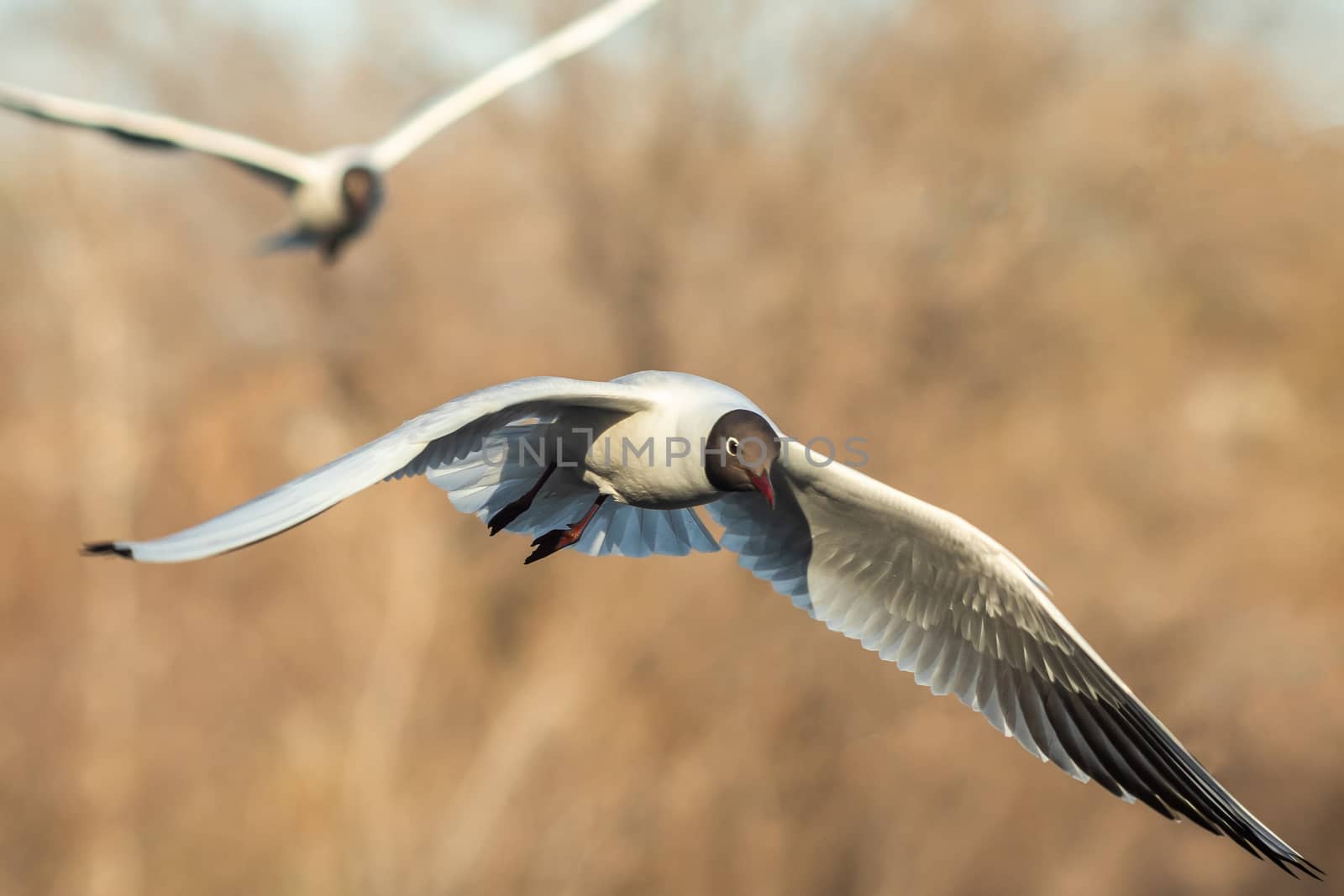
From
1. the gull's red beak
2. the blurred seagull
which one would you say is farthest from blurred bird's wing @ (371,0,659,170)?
the gull's red beak

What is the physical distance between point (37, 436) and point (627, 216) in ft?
19.7

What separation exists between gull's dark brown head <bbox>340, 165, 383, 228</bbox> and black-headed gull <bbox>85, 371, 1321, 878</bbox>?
3.34m

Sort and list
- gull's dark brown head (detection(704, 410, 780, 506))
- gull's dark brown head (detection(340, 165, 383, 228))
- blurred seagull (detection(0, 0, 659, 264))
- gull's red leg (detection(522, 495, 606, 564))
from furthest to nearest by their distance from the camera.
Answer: gull's dark brown head (detection(340, 165, 383, 228)) → blurred seagull (detection(0, 0, 659, 264)) → gull's red leg (detection(522, 495, 606, 564)) → gull's dark brown head (detection(704, 410, 780, 506))

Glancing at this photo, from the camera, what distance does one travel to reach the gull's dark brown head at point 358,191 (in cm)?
637

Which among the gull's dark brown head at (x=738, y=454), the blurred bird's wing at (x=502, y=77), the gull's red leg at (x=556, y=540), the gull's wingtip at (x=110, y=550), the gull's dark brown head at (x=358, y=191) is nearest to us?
the gull's wingtip at (x=110, y=550)

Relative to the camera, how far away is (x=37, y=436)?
12.6 meters

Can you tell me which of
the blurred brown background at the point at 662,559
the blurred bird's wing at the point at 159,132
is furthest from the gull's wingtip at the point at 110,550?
the blurred brown background at the point at 662,559

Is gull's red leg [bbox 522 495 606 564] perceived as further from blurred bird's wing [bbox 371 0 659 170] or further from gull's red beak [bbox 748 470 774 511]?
blurred bird's wing [bbox 371 0 659 170]

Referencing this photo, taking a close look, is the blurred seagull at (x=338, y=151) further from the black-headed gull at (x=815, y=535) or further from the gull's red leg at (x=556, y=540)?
the gull's red leg at (x=556, y=540)

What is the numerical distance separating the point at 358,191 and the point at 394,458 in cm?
433

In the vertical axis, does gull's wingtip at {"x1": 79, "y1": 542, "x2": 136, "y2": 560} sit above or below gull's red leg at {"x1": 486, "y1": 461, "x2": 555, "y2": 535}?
below

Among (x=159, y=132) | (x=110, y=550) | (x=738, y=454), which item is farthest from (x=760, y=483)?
(x=159, y=132)

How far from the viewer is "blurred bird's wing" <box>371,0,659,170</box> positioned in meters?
5.80

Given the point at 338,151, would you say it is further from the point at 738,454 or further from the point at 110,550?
the point at 110,550
